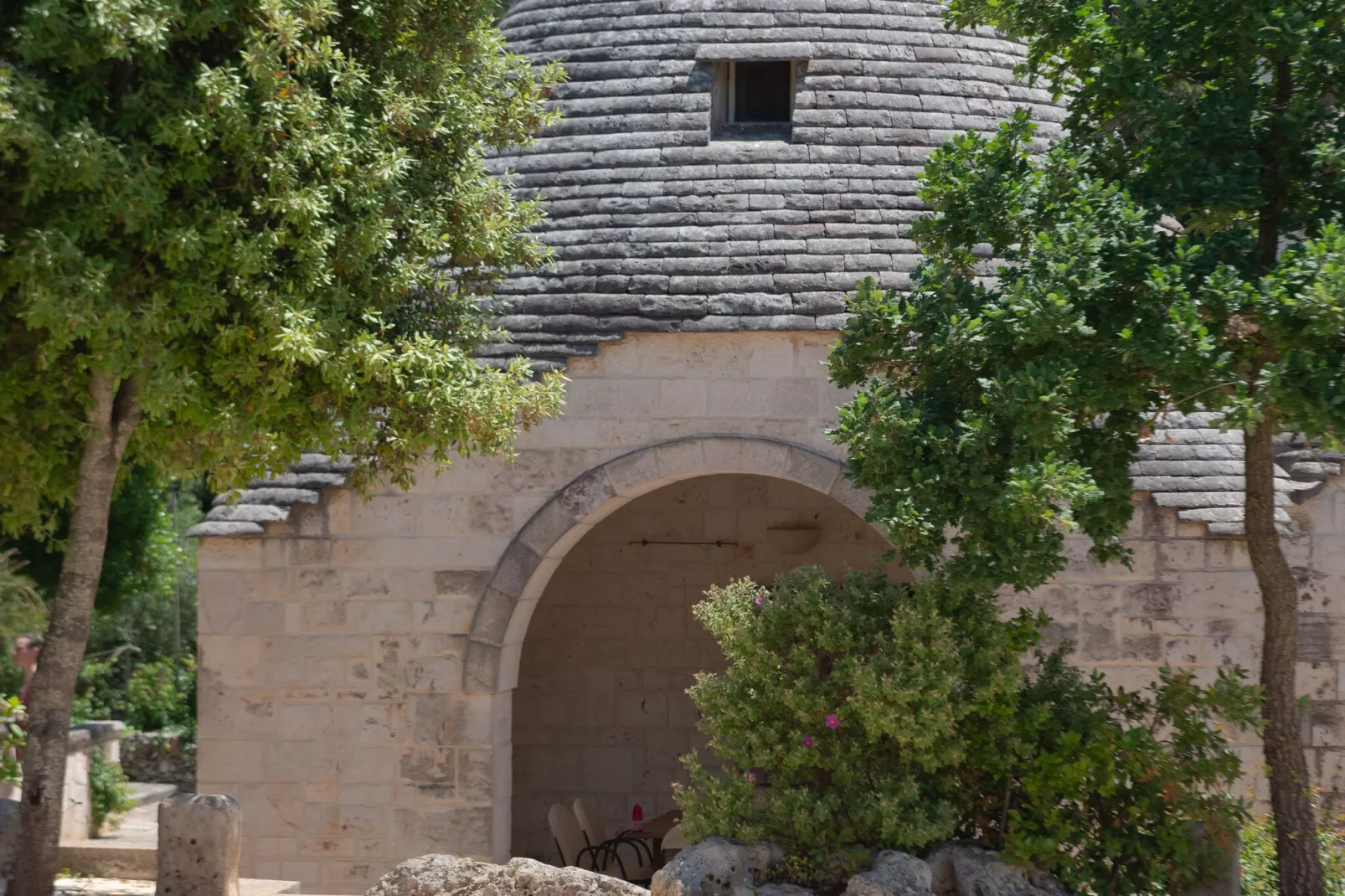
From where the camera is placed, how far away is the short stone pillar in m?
5.99

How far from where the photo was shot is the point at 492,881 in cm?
567

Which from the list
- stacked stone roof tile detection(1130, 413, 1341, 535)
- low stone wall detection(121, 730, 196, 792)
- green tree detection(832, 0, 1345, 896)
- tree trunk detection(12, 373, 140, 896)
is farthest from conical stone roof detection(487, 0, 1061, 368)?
low stone wall detection(121, 730, 196, 792)

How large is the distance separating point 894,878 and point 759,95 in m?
6.06

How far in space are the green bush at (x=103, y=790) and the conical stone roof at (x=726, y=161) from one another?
486 cm

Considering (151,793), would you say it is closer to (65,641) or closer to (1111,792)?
(65,641)

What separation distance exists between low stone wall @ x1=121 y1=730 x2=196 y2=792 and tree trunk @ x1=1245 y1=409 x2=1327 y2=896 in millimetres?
11548

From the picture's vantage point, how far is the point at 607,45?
989 centimetres

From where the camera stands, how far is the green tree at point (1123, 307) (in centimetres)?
513

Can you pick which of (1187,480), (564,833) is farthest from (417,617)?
(1187,480)

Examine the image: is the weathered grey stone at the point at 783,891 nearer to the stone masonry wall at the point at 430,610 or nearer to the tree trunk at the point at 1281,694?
the tree trunk at the point at 1281,694

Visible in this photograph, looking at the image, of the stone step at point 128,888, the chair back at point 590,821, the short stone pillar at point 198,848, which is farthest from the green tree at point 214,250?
the chair back at point 590,821

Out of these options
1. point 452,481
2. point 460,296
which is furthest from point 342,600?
point 460,296

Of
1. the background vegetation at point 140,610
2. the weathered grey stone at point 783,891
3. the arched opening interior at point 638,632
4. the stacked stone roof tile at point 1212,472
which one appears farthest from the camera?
the background vegetation at point 140,610

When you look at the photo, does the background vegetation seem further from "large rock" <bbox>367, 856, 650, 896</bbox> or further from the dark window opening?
"large rock" <bbox>367, 856, 650, 896</bbox>
